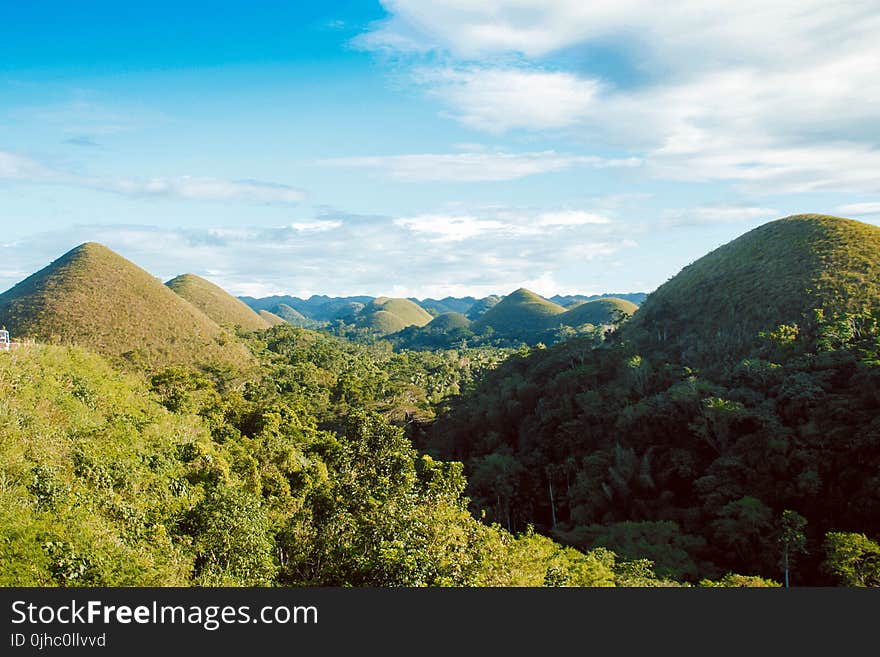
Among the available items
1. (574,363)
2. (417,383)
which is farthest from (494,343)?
(574,363)

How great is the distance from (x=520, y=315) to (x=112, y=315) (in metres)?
126

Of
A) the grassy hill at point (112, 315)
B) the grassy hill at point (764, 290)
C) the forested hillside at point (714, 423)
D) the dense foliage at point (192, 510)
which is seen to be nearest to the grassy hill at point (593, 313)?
the grassy hill at point (764, 290)

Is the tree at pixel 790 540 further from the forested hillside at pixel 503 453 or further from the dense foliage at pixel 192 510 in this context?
the dense foliage at pixel 192 510

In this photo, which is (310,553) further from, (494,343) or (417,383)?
(494,343)

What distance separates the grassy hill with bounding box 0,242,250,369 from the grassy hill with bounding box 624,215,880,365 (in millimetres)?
44163

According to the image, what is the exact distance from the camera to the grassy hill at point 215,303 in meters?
113

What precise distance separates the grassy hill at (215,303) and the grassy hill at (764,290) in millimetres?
81507

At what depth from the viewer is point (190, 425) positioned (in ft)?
69.5

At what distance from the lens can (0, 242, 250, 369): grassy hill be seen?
56.5 metres

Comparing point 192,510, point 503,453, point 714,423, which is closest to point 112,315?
point 503,453

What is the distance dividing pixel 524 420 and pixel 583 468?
8.69 m

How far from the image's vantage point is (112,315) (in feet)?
204

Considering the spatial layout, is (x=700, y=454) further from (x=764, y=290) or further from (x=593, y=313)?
(x=593, y=313)

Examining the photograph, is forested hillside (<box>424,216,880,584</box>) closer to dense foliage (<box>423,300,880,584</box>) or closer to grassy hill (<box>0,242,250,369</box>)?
dense foliage (<box>423,300,880,584</box>)
